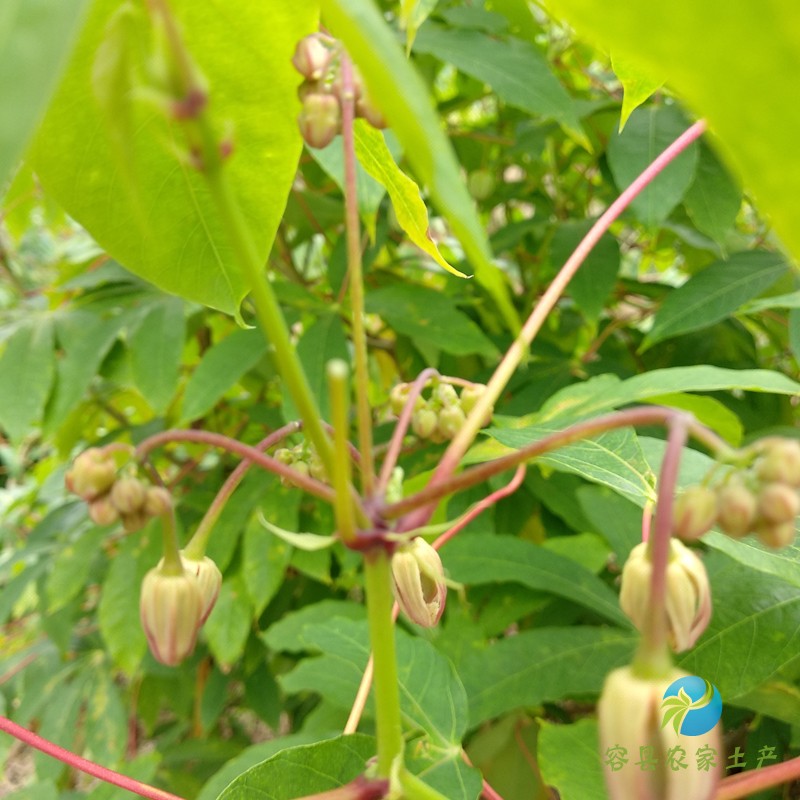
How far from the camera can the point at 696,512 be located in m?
0.21

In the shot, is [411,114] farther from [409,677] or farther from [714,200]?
[714,200]

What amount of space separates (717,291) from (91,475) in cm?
55

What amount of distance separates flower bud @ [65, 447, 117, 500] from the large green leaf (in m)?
0.22

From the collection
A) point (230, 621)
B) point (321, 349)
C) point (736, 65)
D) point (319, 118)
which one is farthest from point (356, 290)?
point (230, 621)

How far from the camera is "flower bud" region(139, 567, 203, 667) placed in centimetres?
29

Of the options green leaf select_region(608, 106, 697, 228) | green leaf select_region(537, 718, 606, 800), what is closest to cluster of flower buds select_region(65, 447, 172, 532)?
green leaf select_region(537, 718, 606, 800)

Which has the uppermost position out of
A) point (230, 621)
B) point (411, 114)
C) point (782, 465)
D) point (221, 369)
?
point (411, 114)

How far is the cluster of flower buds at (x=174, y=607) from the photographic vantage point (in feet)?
0.95

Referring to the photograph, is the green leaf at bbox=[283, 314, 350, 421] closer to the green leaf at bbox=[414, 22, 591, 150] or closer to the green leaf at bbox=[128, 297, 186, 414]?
the green leaf at bbox=[128, 297, 186, 414]

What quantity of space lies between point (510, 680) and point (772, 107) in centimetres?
49

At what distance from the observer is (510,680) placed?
21.4 inches

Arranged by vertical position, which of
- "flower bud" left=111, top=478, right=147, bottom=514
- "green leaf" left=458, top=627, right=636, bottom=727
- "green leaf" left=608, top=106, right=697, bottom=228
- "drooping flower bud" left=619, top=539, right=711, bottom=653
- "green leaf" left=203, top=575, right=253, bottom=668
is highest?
"green leaf" left=608, top=106, right=697, bottom=228

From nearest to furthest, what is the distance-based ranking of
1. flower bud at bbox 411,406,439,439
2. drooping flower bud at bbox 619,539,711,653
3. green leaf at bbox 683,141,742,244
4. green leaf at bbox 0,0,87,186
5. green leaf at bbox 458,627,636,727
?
green leaf at bbox 0,0,87,186, drooping flower bud at bbox 619,539,711,653, flower bud at bbox 411,406,439,439, green leaf at bbox 458,627,636,727, green leaf at bbox 683,141,742,244

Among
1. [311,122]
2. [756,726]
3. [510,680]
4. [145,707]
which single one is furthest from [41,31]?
[145,707]
